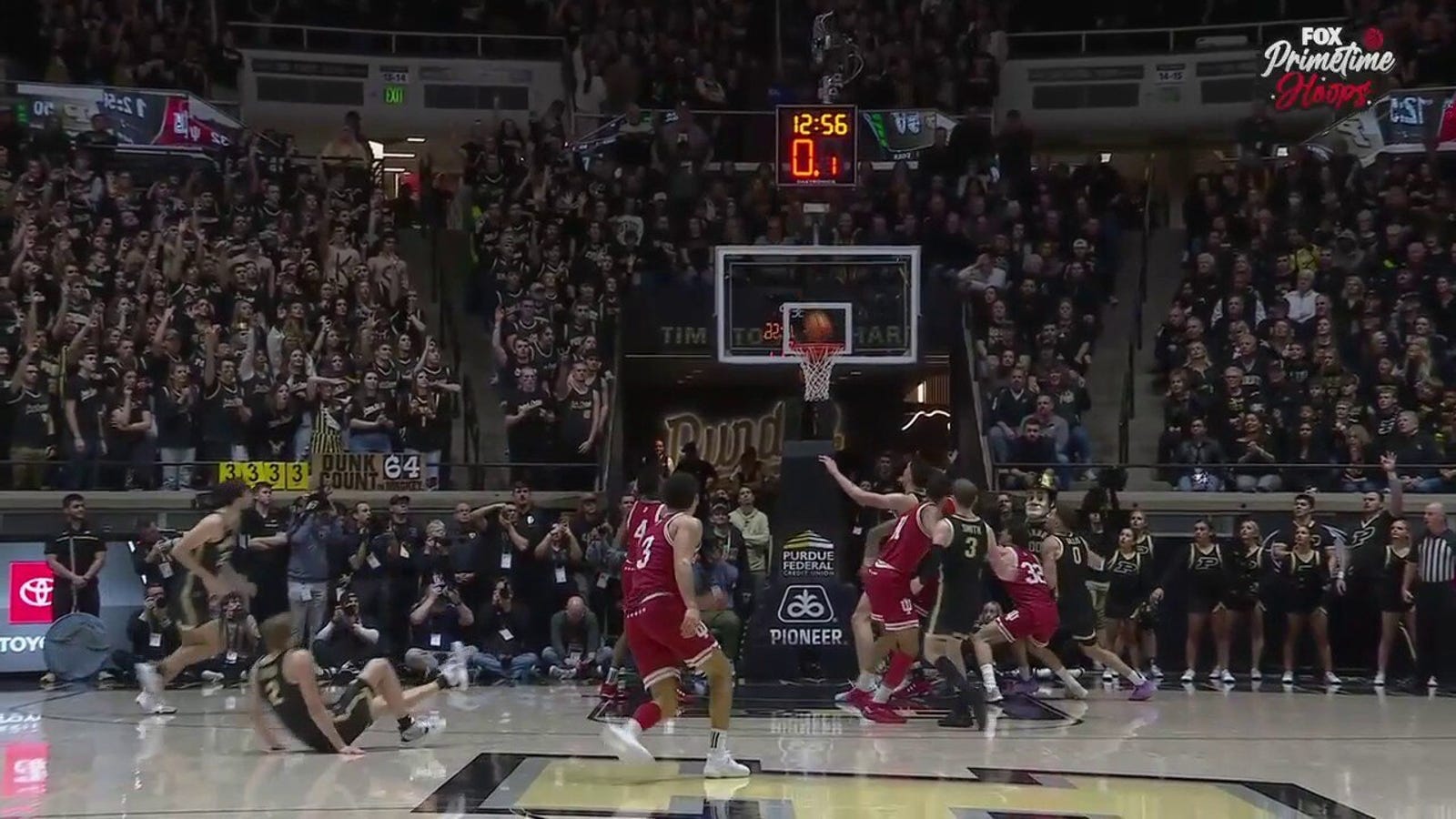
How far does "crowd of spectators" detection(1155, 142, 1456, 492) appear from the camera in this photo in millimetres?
17031

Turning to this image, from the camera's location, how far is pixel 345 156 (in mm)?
22578

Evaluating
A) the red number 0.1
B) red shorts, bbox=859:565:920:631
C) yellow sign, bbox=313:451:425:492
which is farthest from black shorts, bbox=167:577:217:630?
the red number 0.1

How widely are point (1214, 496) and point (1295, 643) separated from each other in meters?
1.75

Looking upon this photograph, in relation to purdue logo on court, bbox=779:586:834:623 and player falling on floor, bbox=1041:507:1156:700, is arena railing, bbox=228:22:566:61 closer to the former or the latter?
purdue logo on court, bbox=779:586:834:623

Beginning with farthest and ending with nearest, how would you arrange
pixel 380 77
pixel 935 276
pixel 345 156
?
pixel 380 77, pixel 345 156, pixel 935 276

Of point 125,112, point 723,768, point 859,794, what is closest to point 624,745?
point 723,768

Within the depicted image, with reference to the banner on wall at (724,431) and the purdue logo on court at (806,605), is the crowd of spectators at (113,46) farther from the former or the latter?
the purdue logo on court at (806,605)

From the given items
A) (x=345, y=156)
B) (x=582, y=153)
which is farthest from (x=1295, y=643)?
(x=345, y=156)

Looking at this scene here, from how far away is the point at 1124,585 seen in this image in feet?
50.0

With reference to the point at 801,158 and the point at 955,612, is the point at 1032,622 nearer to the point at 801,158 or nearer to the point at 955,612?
the point at 955,612

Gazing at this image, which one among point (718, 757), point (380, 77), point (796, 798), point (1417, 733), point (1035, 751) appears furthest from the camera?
point (380, 77)

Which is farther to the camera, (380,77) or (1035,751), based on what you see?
(380,77)

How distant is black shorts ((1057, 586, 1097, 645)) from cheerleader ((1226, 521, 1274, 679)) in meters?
2.24

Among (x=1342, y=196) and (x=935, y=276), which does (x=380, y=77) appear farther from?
(x=1342, y=196)
